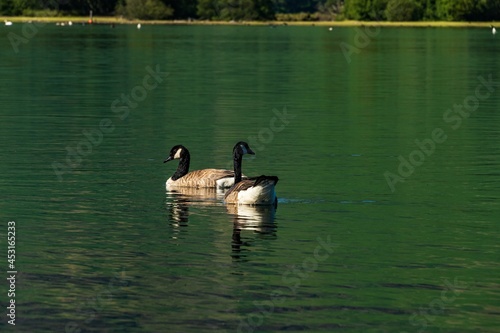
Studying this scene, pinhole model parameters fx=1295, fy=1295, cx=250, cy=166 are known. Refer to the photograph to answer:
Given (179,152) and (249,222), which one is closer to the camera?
(249,222)

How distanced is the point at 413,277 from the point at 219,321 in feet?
14.6

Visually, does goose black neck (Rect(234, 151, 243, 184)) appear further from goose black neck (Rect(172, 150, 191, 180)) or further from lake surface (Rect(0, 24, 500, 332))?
goose black neck (Rect(172, 150, 191, 180))

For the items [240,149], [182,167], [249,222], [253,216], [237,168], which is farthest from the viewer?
[182,167]

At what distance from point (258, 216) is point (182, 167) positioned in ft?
16.9

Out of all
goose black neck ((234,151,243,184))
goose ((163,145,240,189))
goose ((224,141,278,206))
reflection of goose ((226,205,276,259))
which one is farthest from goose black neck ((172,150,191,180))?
reflection of goose ((226,205,276,259))

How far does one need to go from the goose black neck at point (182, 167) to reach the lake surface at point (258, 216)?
0.81 meters

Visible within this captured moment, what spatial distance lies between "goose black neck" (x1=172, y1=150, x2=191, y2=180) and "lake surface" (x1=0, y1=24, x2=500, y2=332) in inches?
32.0

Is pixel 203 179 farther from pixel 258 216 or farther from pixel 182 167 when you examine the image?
pixel 258 216

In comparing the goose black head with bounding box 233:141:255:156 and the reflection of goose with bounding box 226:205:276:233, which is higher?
the goose black head with bounding box 233:141:255:156

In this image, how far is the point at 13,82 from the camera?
71.8m

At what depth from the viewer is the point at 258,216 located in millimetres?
27609

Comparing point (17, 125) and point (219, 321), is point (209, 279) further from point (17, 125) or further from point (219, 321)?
point (17, 125)

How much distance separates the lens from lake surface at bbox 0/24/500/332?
64.2ft

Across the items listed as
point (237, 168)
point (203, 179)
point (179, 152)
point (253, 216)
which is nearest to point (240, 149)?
point (237, 168)
